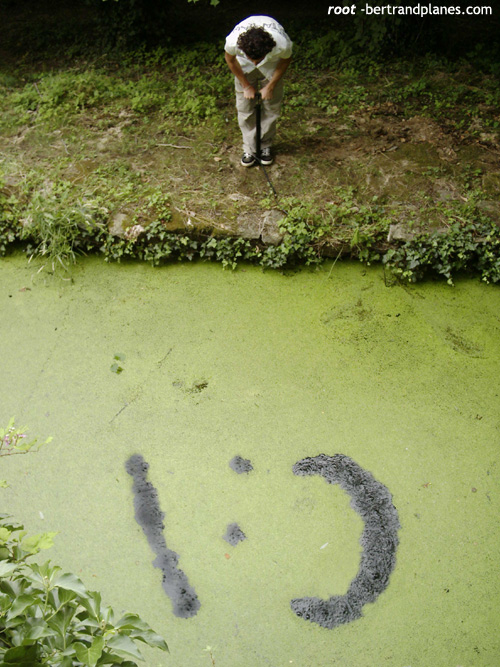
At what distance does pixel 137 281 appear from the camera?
2.91 meters

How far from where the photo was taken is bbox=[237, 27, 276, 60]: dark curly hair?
2652mm

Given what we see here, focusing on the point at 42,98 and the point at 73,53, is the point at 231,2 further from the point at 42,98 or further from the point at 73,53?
the point at 42,98

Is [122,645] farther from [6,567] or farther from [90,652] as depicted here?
[6,567]

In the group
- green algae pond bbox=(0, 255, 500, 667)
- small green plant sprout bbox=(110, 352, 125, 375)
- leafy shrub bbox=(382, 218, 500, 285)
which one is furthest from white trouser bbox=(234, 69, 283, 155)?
small green plant sprout bbox=(110, 352, 125, 375)

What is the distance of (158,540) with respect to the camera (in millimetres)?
2027

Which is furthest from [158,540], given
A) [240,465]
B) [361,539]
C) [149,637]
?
[149,637]

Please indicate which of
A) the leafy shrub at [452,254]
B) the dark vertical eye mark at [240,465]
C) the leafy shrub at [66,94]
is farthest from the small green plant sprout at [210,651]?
the leafy shrub at [66,94]

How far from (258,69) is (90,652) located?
2.76 metres

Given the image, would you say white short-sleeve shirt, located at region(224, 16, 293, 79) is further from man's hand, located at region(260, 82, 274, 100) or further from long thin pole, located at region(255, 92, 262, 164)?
long thin pole, located at region(255, 92, 262, 164)

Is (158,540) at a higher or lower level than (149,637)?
lower

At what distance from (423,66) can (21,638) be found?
13.6ft

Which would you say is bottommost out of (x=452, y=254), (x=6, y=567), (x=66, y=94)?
(x=452, y=254)

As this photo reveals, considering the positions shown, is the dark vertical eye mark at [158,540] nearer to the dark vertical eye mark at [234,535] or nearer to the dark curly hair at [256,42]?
the dark vertical eye mark at [234,535]

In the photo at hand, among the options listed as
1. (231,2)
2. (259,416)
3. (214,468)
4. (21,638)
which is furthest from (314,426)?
(231,2)
